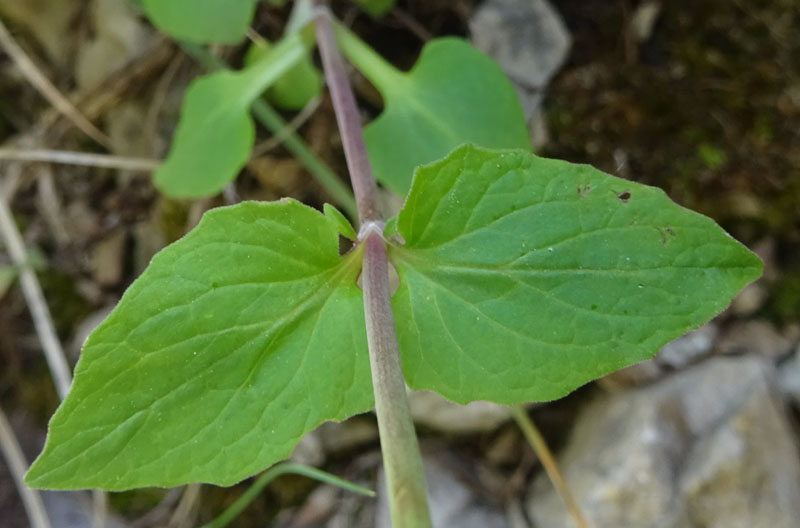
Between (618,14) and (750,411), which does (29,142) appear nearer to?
(618,14)

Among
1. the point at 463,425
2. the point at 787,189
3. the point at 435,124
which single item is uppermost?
the point at 435,124

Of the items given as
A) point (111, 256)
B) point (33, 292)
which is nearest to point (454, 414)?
point (111, 256)

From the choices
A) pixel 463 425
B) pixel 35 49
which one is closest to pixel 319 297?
pixel 463 425

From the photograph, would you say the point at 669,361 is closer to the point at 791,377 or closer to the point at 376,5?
the point at 791,377

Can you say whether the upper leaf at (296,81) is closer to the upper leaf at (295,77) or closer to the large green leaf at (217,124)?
the upper leaf at (295,77)

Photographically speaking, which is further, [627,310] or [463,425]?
[463,425]
